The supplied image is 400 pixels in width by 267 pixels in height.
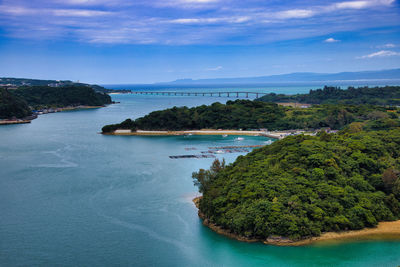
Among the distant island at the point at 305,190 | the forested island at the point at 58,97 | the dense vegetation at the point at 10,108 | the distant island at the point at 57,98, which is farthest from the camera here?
the forested island at the point at 58,97

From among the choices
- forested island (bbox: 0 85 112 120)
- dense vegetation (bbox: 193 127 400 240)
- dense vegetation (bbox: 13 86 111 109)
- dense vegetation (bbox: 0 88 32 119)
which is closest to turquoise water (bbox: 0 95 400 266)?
dense vegetation (bbox: 193 127 400 240)

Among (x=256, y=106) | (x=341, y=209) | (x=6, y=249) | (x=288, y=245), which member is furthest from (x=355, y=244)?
(x=256, y=106)

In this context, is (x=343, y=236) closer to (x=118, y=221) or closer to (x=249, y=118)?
(x=118, y=221)

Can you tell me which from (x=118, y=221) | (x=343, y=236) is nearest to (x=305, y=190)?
(x=343, y=236)

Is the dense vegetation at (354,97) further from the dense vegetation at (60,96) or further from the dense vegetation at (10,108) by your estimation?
the dense vegetation at (10,108)

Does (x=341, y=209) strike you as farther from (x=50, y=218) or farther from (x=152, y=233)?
(x=50, y=218)

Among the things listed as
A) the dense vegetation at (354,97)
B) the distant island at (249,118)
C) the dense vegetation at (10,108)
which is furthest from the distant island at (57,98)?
the dense vegetation at (354,97)

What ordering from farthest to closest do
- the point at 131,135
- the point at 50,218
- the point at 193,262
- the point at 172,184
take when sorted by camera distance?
the point at 131,135 → the point at 172,184 → the point at 50,218 → the point at 193,262
